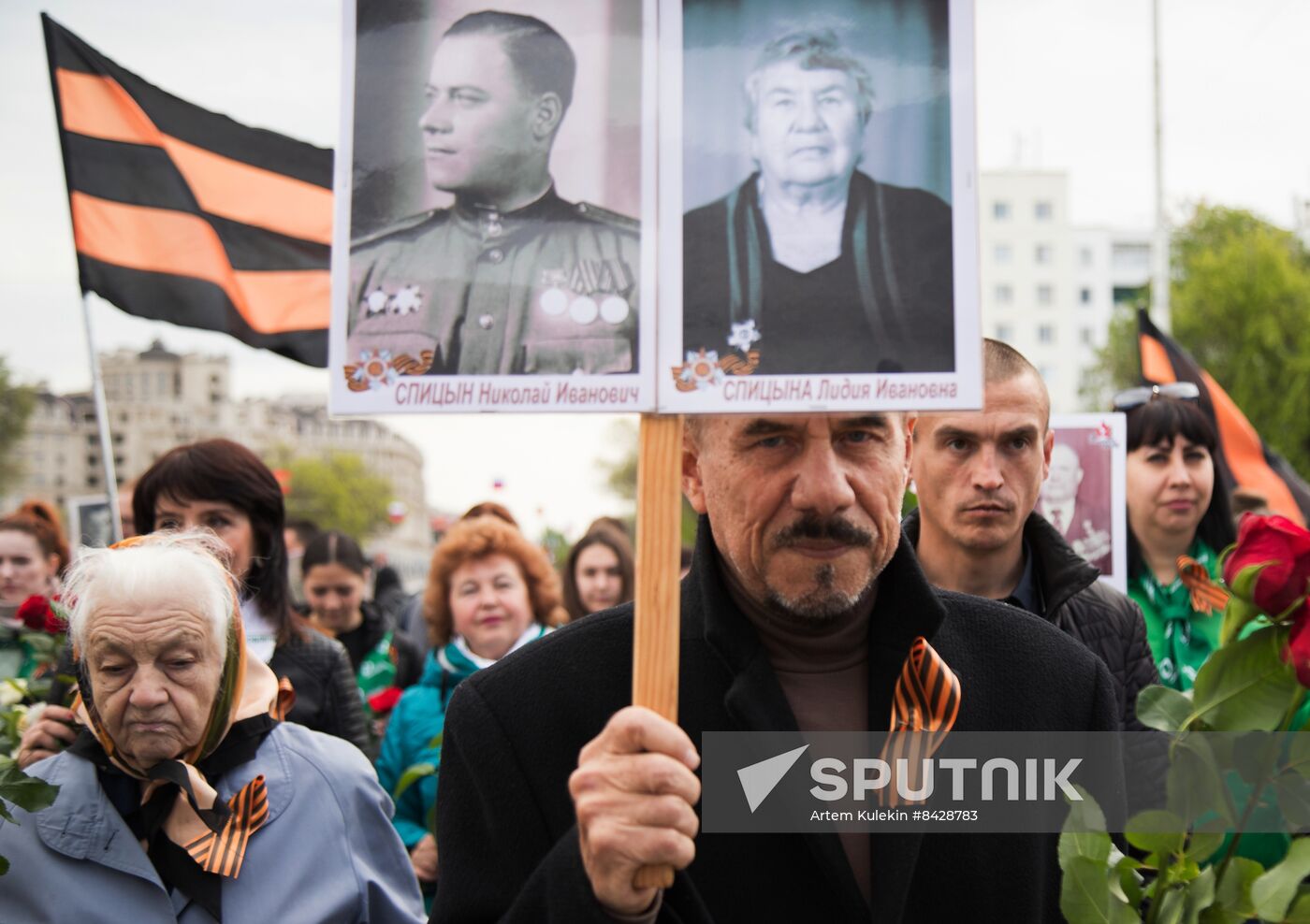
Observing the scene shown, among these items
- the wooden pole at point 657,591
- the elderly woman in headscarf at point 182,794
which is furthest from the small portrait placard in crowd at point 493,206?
the elderly woman in headscarf at point 182,794

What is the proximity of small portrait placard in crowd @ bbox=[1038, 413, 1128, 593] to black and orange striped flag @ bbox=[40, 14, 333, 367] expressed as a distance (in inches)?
135

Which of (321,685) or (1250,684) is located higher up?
(1250,684)

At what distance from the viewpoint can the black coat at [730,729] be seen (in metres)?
2.30

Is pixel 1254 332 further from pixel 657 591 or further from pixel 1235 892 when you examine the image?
pixel 657 591

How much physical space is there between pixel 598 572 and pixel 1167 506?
3.05 m

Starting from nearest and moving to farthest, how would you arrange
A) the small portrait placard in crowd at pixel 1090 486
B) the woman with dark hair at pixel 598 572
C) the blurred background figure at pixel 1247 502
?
the small portrait placard in crowd at pixel 1090 486, the woman with dark hair at pixel 598 572, the blurred background figure at pixel 1247 502

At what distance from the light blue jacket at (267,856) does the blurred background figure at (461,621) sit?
166 centimetres

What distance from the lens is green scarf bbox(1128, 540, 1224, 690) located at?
4.62m

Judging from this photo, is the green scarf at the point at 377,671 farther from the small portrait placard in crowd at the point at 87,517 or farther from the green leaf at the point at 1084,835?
the green leaf at the point at 1084,835

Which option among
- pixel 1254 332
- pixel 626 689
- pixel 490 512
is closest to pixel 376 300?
pixel 626 689

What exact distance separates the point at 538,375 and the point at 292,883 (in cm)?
151

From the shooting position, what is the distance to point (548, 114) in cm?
215

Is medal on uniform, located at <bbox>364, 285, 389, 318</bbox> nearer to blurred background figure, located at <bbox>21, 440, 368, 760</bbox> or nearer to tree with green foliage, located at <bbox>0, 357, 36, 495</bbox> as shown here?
blurred background figure, located at <bbox>21, 440, 368, 760</bbox>

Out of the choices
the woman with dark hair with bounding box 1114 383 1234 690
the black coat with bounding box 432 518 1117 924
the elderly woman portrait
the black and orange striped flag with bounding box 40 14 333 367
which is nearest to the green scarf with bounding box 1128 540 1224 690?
the woman with dark hair with bounding box 1114 383 1234 690
